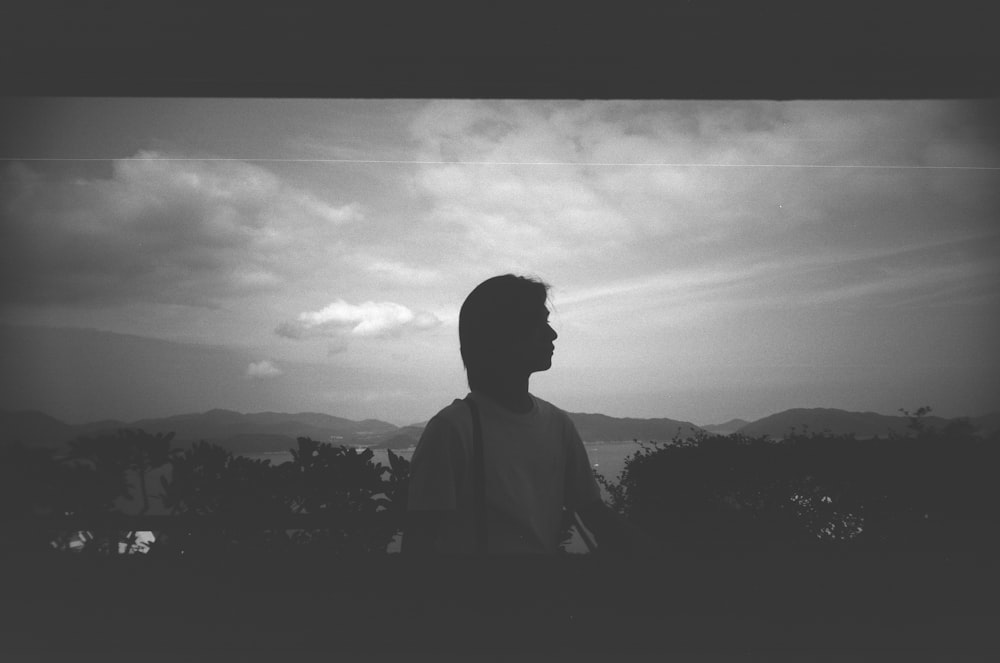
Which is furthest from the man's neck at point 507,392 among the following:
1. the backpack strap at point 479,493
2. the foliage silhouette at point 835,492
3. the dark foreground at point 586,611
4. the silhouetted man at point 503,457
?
the foliage silhouette at point 835,492

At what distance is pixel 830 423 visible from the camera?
3.16 metres

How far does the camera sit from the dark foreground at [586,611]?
1.52 m

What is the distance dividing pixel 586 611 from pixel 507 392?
0.78 metres

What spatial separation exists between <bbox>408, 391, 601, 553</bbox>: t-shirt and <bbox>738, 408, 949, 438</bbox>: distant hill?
235cm

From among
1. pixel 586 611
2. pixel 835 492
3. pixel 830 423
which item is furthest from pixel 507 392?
pixel 830 423

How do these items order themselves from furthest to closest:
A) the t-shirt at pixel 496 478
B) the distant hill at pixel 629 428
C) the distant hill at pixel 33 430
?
the distant hill at pixel 629 428 < the distant hill at pixel 33 430 < the t-shirt at pixel 496 478

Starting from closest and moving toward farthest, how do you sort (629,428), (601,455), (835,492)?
(835,492) → (601,455) → (629,428)

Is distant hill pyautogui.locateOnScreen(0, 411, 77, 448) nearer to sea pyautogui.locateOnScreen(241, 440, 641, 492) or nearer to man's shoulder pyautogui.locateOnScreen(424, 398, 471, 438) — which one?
sea pyautogui.locateOnScreen(241, 440, 641, 492)

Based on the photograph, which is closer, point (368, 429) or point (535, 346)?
point (535, 346)

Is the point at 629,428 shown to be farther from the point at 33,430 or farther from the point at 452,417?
the point at 33,430

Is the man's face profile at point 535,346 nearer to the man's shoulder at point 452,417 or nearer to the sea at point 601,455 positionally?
the man's shoulder at point 452,417

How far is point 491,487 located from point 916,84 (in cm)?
261

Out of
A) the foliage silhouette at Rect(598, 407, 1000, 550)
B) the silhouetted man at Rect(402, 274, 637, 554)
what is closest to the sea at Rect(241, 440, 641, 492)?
the foliage silhouette at Rect(598, 407, 1000, 550)

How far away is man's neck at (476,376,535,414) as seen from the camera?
141 cm
